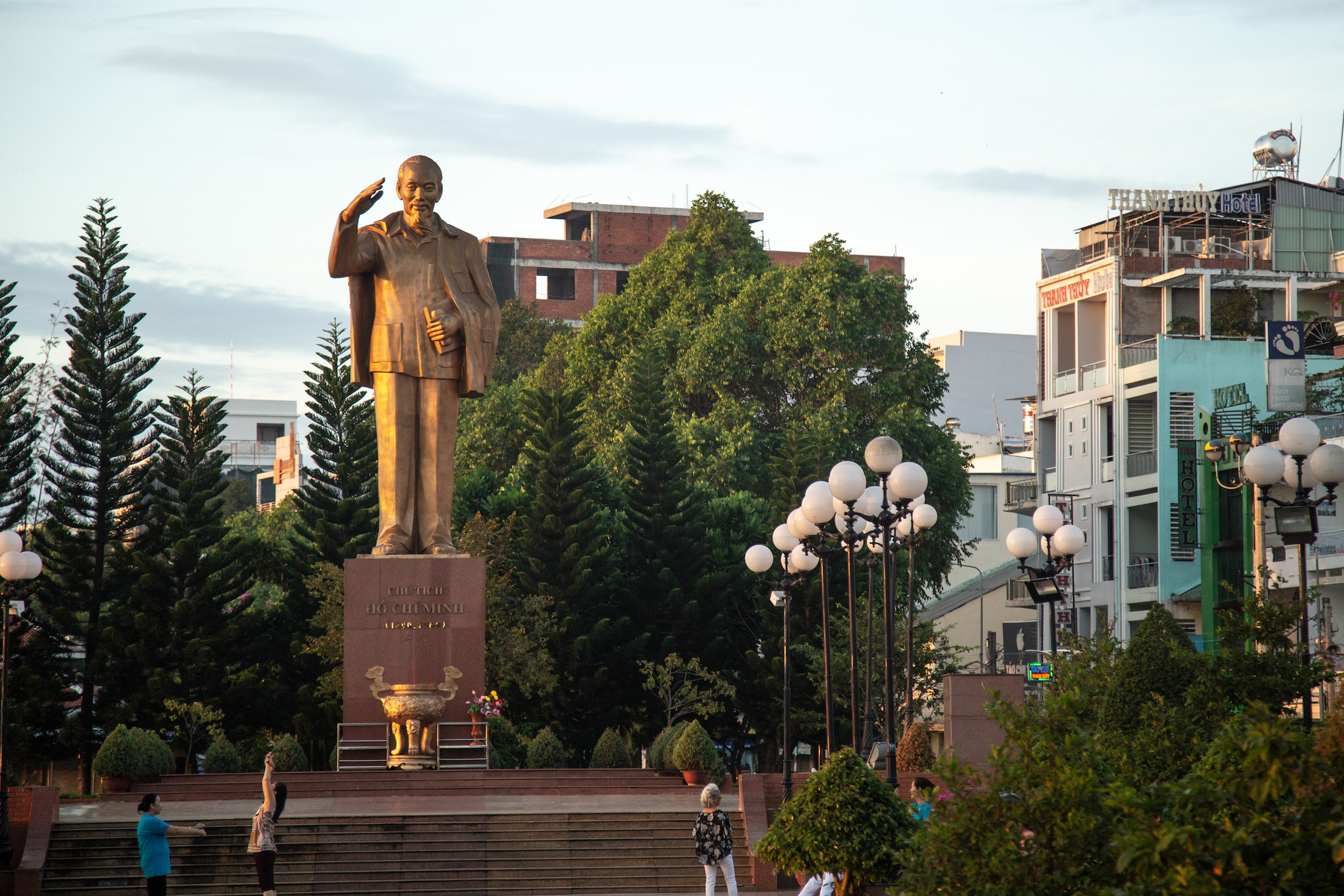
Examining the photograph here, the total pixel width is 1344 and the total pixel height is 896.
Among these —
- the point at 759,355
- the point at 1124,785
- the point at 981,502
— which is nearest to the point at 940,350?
the point at 981,502

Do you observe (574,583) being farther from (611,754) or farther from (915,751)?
(915,751)

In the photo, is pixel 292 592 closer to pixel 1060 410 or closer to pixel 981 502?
pixel 1060 410

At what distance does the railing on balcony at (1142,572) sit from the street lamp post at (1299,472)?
2328cm

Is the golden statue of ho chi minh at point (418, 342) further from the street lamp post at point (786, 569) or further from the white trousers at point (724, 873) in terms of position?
the white trousers at point (724, 873)

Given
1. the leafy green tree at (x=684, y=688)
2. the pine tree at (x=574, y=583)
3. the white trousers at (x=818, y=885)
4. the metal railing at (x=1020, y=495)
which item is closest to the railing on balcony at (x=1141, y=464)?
the metal railing at (x=1020, y=495)

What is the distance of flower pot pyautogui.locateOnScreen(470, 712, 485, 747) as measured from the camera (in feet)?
60.7

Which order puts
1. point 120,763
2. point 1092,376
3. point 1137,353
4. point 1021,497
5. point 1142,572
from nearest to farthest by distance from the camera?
point 120,763
point 1142,572
point 1137,353
point 1092,376
point 1021,497

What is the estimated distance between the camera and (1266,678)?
430 inches

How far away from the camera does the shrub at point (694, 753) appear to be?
18.7 meters

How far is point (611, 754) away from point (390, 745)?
2.68 metres

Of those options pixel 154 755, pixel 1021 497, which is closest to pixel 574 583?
pixel 154 755

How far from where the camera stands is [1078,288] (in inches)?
1533

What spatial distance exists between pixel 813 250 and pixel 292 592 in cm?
1451

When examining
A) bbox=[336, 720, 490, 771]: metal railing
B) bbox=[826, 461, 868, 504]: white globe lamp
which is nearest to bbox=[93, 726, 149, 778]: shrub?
bbox=[336, 720, 490, 771]: metal railing
